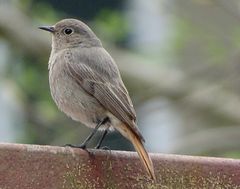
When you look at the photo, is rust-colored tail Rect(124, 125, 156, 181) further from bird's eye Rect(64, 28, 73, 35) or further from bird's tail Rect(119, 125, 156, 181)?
bird's eye Rect(64, 28, 73, 35)

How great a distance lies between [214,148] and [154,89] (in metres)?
0.88

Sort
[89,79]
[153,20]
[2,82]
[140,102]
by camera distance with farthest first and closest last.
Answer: [153,20], [2,82], [140,102], [89,79]

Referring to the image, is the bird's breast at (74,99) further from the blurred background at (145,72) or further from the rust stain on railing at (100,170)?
the blurred background at (145,72)

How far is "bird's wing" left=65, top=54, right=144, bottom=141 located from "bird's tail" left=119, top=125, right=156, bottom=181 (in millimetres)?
37

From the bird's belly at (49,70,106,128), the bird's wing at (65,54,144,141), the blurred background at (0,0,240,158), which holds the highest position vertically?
the bird's wing at (65,54,144,141)

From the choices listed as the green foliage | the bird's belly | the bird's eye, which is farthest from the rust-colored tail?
the green foliage

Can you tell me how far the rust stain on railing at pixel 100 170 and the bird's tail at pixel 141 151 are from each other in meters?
0.04

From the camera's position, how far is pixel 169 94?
417 inches

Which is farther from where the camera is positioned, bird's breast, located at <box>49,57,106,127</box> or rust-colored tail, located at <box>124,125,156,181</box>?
bird's breast, located at <box>49,57,106,127</box>

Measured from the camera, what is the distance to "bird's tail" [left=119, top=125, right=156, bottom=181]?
17.4 feet

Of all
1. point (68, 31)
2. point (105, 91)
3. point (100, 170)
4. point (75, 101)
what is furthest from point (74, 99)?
point (100, 170)

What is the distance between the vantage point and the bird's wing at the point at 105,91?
20.6 feet

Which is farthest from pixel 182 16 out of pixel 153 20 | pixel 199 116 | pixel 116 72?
pixel 116 72

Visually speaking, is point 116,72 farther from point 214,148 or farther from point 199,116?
point 199,116
